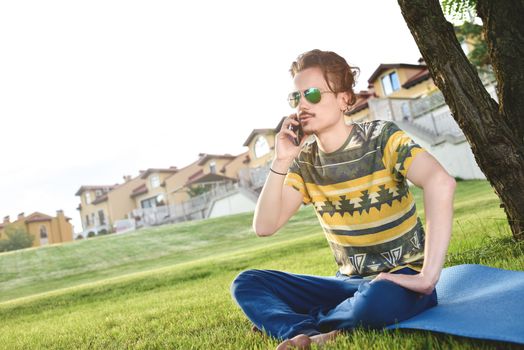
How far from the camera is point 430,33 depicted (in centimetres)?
373

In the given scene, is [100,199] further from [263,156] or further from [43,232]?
[263,156]

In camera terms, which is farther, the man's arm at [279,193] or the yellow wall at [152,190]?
the yellow wall at [152,190]

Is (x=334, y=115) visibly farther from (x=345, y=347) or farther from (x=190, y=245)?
(x=190, y=245)

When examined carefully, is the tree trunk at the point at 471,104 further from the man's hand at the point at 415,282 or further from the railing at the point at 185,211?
the railing at the point at 185,211

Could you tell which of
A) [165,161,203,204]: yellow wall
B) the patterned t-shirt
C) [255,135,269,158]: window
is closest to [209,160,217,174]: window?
[165,161,203,204]: yellow wall

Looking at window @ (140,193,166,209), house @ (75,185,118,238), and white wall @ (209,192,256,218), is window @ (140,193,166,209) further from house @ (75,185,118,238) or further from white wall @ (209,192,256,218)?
white wall @ (209,192,256,218)

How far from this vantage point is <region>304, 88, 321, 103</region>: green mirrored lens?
248cm

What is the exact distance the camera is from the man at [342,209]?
2.16 meters

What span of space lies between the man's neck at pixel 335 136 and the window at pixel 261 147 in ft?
141

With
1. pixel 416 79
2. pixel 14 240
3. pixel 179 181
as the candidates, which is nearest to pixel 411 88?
pixel 416 79

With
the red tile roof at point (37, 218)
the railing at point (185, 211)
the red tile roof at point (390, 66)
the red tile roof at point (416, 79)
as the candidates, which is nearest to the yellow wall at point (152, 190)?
the railing at point (185, 211)

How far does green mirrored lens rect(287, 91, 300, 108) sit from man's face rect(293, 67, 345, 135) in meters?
0.02

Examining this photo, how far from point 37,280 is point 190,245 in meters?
6.32

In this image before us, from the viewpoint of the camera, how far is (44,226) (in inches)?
2341
